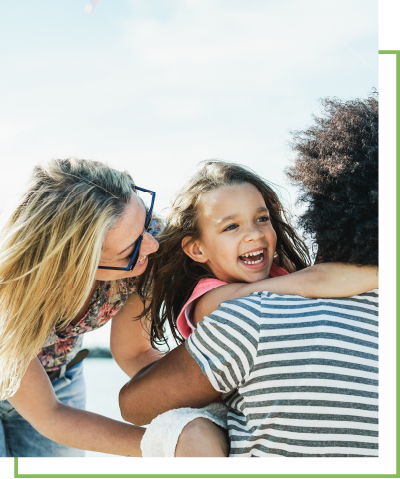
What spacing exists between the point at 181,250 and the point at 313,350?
3.36 ft

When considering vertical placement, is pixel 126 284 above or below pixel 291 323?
above

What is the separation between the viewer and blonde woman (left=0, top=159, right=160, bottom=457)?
5.79ft

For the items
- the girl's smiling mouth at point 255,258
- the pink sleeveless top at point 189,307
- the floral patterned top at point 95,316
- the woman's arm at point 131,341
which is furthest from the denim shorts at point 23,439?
the girl's smiling mouth at point 255,258

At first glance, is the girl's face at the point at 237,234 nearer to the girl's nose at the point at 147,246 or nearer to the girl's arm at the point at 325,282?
the girl's nose at the point at 147,246

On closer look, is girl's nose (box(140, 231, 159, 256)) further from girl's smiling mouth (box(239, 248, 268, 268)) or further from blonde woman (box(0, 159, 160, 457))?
girl's smiling mouth (box(239, 248, 268, 268))

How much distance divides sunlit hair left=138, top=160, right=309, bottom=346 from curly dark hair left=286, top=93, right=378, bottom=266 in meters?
0.59

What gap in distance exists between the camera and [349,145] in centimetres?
139

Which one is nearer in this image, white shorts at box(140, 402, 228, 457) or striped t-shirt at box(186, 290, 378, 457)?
striped t-shirt at box(186, 290, 378, 457)

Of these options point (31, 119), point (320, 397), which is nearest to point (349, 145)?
point (320, 397)

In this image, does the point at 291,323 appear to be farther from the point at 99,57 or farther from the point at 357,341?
the point at 99,57

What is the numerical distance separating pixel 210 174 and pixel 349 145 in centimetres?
80

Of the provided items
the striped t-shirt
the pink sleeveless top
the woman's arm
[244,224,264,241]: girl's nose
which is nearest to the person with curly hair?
the striped t-shirt

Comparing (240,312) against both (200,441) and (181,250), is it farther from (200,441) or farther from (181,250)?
(181,250)

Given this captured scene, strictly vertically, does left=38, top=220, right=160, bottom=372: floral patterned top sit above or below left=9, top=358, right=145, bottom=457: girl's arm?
above
